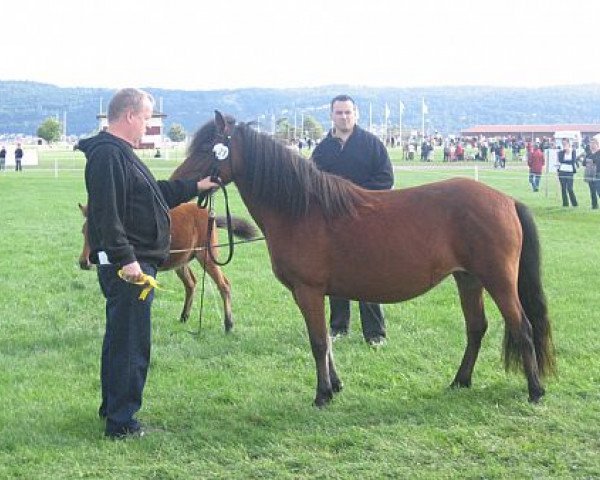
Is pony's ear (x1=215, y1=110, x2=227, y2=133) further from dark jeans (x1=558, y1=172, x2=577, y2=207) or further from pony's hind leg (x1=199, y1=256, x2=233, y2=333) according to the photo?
dark jeans (x1=558, y1=172, x2=577, y2=207)

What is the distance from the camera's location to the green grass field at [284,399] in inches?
189

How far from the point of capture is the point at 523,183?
3228 cm

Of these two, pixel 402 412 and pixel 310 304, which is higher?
pixel 310 304

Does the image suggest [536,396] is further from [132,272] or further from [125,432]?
[132,272]

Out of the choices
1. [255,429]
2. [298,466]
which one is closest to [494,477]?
[298,466]

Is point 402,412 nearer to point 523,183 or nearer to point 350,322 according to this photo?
point 350,322

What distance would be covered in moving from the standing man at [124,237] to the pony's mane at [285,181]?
2.75 feet

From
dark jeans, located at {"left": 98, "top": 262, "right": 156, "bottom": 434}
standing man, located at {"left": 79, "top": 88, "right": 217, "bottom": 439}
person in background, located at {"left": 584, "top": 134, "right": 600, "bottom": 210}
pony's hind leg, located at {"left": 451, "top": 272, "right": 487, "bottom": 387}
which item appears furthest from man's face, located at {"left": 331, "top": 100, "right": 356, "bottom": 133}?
person in background, located at {"left": 584, "top": 134, "right": 600, "bottom": 210}

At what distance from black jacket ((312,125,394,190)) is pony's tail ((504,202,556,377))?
6.34ft

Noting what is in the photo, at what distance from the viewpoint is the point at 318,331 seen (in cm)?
602

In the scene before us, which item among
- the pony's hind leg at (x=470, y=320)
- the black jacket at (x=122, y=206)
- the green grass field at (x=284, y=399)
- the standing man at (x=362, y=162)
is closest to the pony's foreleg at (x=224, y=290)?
the green grass field at (x=284, y=399)

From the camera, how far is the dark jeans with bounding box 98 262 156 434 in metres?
5.21

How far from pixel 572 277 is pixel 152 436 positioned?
7910 millimetres

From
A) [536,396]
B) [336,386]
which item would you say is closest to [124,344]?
[336,386]
